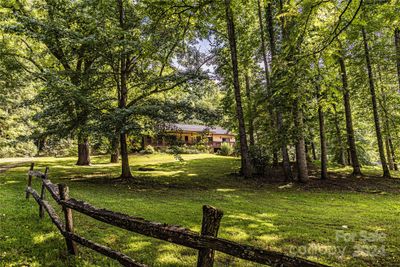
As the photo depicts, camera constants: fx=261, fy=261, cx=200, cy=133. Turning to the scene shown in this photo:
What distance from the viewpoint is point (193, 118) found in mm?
14430

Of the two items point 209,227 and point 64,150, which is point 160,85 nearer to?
point 209,227

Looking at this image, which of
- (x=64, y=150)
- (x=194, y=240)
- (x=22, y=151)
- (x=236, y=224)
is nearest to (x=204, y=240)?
(x=194, y=240)

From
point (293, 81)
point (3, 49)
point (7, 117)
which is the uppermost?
point (3, 49)

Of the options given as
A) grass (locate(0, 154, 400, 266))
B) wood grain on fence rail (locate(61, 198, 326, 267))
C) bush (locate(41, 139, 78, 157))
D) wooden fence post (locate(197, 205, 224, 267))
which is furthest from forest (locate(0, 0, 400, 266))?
bush (locate(41, 139, 78, 157))

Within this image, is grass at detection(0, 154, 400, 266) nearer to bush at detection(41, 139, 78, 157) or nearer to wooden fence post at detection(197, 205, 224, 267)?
wooden fence post at detection(197, 205, 224, 267)

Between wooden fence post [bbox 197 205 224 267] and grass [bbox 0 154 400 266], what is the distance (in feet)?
6.69

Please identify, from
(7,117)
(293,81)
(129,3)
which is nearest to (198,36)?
(129,3)

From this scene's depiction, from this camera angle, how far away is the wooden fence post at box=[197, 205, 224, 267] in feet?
9.14

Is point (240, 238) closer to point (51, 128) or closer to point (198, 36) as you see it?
point (51, 128)

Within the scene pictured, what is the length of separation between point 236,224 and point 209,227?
462 centimetres

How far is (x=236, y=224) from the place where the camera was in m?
7.10

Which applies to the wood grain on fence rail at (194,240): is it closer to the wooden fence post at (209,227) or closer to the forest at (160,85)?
the wooden fence post at (209,227)

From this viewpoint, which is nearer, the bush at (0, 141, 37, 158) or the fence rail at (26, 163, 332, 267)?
the fence rail at (26, 163, 332, 267)

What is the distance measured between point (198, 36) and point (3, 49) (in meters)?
13.0
